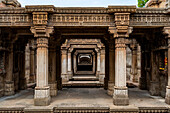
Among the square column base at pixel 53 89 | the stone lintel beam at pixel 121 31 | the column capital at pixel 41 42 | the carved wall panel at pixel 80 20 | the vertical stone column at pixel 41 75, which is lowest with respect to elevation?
the square column base at pixel 53 89

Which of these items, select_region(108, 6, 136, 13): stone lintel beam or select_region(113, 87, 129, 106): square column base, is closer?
select_region(108, 6, 136, 13): stone lintel beam

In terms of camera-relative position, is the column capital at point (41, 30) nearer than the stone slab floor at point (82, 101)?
Yes

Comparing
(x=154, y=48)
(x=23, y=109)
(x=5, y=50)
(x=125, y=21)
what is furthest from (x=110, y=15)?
(x=5, y=50)

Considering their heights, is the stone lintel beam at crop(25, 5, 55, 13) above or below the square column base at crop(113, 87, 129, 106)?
above

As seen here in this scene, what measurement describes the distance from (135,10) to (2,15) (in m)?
5.82

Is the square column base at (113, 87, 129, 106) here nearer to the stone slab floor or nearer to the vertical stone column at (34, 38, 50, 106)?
the stone slab floor

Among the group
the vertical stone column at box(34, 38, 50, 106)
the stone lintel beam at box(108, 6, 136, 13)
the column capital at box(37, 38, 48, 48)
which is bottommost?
the vertical stone column at box(34, 38, 50, 106)

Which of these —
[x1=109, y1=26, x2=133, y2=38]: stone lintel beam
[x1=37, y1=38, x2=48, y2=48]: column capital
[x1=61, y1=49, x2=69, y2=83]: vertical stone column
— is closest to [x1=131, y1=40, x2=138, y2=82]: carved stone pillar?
[x1=61, y1=49, x2=69, y2=83]: vertical stone column

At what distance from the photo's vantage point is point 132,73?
51.2 ft

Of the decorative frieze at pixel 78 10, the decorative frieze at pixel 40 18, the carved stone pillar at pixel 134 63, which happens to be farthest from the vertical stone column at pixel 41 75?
the carved stone pillar at pixel 134 63

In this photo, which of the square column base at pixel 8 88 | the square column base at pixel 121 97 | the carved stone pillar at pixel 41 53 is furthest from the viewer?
the square column base at pixel 8 88

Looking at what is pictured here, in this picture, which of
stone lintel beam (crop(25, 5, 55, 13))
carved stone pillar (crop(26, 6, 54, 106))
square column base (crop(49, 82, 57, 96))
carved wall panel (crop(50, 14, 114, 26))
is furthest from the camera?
square column base (crop(49, 82, 57, 96))

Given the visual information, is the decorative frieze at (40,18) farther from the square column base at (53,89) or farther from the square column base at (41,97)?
the square column base at (53,89)

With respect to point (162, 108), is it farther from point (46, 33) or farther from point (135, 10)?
point (46, 33)
